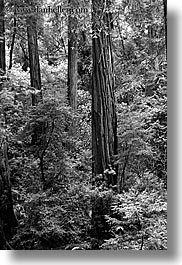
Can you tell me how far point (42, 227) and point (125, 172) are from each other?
2.03 feet

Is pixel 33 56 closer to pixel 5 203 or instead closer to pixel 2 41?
pixel 2 41

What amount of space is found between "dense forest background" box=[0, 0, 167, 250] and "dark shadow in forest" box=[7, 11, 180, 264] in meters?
0.09

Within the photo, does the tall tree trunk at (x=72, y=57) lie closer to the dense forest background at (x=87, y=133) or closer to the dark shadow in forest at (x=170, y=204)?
the dense forest background at (x=87, y=133)

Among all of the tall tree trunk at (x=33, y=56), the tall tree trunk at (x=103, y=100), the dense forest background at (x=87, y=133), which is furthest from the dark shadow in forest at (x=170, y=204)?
the tall tree trunk at (x=33, y=56)

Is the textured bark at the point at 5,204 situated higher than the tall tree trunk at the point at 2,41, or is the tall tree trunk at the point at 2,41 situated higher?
the tall tree trunk at the point at 2,41

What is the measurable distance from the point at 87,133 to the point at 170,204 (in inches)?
36.4

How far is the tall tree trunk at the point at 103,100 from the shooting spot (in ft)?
8.39

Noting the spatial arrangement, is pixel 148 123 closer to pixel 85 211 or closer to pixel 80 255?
pixel 85 211

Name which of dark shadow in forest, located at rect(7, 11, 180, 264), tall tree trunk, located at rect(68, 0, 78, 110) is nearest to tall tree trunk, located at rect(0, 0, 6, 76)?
tall tree trunk, located at rect(68, 0, 78, 110)

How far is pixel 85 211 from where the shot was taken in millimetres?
2369

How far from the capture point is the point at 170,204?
76.7 inches

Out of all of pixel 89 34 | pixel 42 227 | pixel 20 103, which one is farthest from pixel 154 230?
pixel 89 34

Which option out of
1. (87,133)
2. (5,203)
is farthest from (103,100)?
(5,203)

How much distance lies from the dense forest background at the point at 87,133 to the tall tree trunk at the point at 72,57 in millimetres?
25
